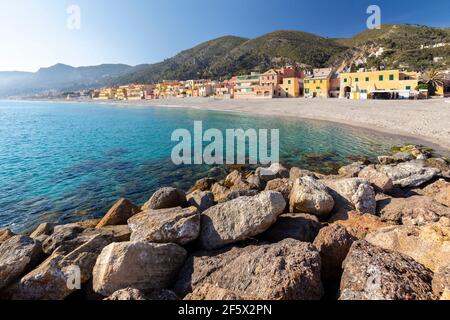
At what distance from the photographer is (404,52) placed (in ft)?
287

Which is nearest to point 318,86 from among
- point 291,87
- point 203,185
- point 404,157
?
point 291,87

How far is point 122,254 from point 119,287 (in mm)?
536

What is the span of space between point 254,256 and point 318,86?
74593mm

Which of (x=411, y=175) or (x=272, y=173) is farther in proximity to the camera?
(x=272, y=173)

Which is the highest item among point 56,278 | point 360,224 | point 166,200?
point 166,200

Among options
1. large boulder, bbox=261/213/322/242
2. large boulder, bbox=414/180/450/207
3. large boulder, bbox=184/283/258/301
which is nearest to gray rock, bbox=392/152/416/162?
large boulder, bbox=414/180/450/207

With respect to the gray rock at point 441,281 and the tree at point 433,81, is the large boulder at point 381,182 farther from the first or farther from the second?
the tree at point 433,81

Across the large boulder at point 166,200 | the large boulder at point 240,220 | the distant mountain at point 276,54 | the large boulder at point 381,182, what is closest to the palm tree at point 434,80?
the large boulder at point 381,182

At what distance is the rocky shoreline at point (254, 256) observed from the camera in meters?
3.69

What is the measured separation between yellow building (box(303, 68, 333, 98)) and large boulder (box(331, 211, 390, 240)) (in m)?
70.1

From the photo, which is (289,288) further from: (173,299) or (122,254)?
(122,254)

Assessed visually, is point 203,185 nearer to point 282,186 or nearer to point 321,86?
point 282,186

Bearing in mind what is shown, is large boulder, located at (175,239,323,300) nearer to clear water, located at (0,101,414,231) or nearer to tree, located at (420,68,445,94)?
clear water, located at (0,101,414,231)

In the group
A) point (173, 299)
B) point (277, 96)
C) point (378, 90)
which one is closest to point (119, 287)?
point (173, 299)
